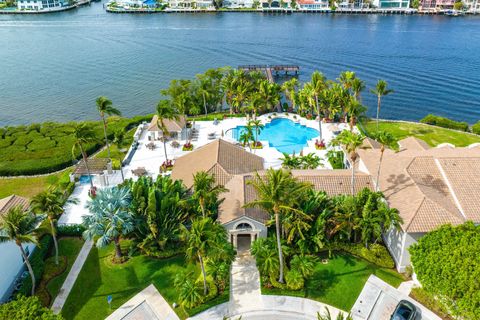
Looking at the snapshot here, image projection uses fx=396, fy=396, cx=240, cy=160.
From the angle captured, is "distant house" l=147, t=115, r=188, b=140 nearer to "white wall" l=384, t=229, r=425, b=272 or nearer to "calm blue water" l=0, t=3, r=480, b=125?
"calm blue water" l=0, t=3, r=480, b=125

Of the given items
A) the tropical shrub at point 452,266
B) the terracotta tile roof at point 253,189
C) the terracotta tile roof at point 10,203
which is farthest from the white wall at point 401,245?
the terracotta tile roof at point 10,203

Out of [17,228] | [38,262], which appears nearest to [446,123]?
[38,262]

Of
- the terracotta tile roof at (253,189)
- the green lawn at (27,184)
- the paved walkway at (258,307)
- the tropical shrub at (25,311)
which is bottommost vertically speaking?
the paved walkway at (258,307)

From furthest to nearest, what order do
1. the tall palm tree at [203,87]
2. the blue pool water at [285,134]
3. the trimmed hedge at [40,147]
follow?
the tall palm tree at [203,87]
the blue pool water at [285,134]
the trimmed hedge at [40,147]

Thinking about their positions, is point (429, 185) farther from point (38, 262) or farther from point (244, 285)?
point (38, 262)

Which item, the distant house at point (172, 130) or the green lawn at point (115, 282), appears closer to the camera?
the green lawn at point (115, 282)

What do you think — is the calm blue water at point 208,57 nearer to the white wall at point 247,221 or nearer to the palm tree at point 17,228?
the white wall at point 247,221
